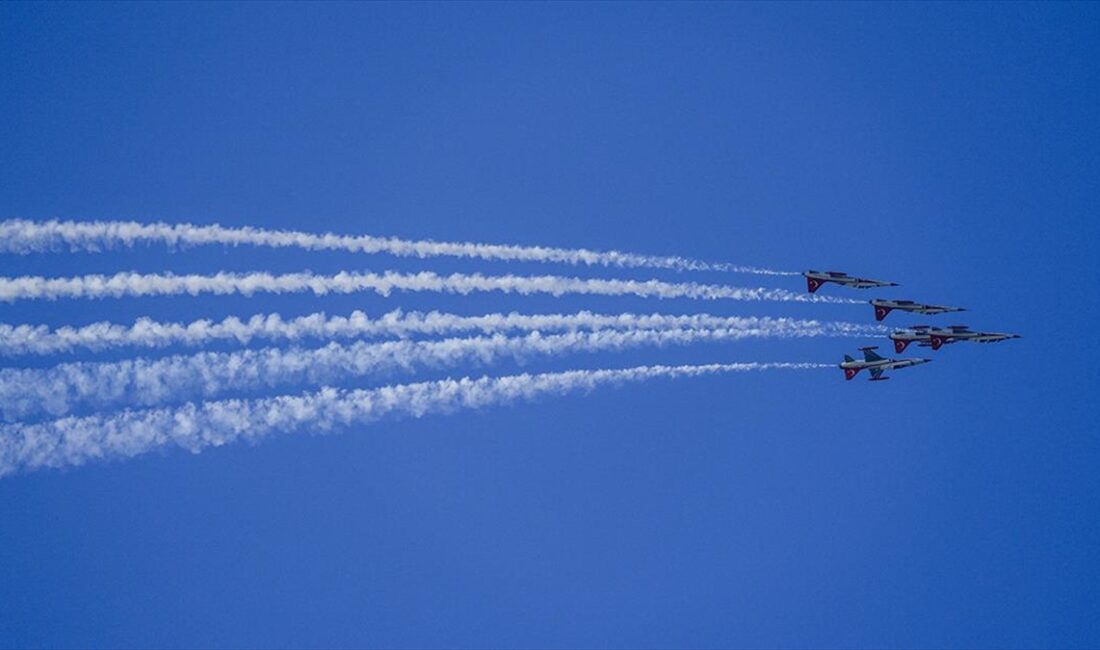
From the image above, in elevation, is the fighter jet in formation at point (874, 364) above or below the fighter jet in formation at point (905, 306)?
below

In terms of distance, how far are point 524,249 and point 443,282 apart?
3.74 m

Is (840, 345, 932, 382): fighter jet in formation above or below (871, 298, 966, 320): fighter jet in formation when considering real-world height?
below

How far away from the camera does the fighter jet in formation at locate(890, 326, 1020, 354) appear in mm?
65062

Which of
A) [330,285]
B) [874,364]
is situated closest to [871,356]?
[874,364]

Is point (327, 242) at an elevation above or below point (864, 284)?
below

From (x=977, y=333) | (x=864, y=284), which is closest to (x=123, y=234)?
(x=864, y=284)

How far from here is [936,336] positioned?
65.2 m

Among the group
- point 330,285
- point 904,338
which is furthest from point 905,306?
point 330,285

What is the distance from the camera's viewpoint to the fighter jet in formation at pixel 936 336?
213ft

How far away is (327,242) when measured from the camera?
50781 mm

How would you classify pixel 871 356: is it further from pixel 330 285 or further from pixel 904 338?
pixel 330 285

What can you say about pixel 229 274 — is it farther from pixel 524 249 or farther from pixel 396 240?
pixel 524 249

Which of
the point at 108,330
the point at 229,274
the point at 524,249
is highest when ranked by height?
the point at 524,249

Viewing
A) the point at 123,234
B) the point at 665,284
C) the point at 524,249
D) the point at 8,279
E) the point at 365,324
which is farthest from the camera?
the point at 665,284
